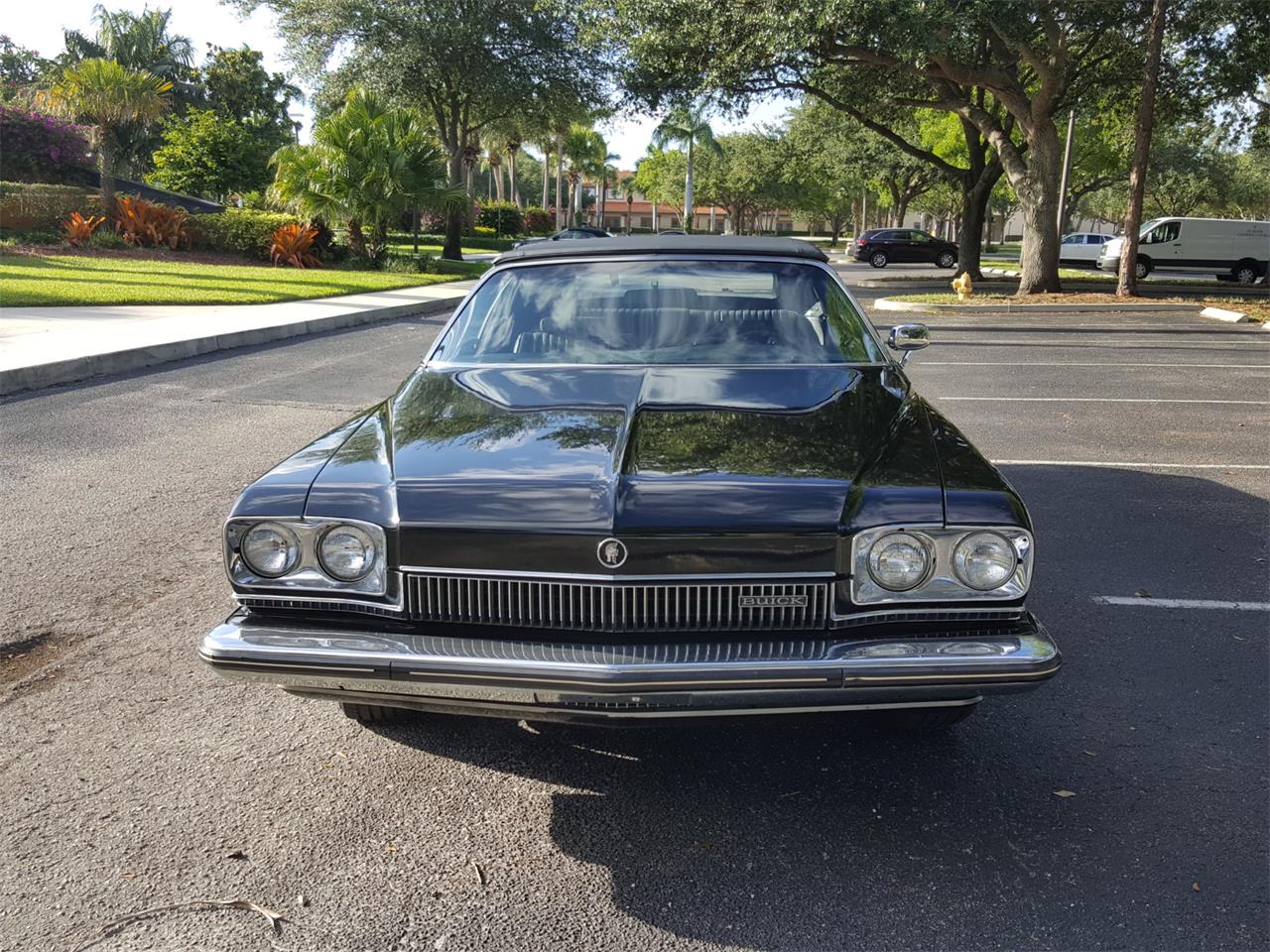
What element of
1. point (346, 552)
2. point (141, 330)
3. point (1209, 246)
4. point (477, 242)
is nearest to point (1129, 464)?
point (346, 552)

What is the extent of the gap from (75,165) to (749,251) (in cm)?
3712

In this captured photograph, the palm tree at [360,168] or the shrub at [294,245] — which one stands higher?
the palm tree at [360,168]

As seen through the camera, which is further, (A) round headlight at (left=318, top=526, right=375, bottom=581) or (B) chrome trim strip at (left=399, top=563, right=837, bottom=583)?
(A) round headlight at (left=318, top=526, right=375, bottom=581)

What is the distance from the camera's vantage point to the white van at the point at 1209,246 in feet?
107

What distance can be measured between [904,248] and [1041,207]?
21083 millimetres

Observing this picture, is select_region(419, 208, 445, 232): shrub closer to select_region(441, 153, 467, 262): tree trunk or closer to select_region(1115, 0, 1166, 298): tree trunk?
select_region(441, 153, 467, 262): tree trunk

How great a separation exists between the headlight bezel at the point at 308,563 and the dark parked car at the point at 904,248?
4101cm

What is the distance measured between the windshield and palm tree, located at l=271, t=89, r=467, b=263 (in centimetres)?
2081

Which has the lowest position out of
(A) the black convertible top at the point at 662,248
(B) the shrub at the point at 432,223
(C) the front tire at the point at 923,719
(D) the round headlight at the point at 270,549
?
(C) the front tire at the point at 923,719

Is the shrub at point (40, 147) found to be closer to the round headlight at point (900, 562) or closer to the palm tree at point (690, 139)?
the palm tree at point (690, 139)

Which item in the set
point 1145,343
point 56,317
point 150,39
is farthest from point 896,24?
point 150,39

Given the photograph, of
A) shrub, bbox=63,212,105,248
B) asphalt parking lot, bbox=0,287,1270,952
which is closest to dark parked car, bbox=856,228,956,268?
shrub, bbox=63,212,105,248

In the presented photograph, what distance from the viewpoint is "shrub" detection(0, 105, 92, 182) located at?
32.9 metres

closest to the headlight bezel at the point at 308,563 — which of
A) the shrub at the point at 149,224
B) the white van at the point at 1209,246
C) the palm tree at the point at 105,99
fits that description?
the shrub at the point at 149,224
